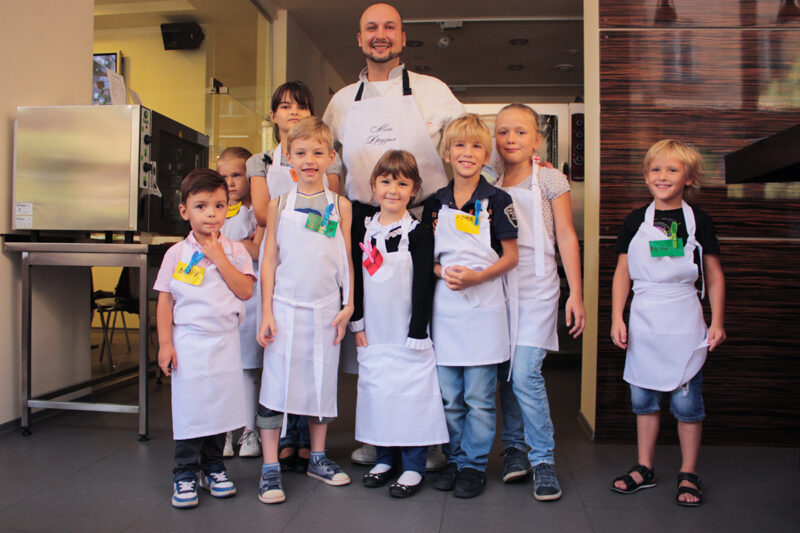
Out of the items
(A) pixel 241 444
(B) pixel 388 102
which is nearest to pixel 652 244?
(B) pixel 388 102

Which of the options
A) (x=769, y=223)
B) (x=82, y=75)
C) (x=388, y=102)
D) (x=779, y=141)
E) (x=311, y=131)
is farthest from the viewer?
(x=82, y=75)

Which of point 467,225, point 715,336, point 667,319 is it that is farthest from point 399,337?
point 715,336

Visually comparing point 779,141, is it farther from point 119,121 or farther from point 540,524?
point 119,121

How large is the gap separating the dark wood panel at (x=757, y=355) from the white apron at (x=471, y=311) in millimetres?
1204

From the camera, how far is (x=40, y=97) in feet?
9.45

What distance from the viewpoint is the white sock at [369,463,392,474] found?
6.86 ft

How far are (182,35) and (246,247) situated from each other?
9.98 feet

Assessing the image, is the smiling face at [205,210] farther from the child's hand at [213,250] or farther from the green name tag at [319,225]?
the green name tag at [319,225]

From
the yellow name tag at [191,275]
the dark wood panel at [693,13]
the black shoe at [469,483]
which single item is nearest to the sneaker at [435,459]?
the black shoe at [469,483]

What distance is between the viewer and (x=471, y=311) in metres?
2.02

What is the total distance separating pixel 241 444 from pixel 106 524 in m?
0.69

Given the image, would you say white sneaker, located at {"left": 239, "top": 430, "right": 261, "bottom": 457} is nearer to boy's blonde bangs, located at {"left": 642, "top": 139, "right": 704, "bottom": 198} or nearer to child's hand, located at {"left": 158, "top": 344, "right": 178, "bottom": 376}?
child's hand, located at {"left": 158, "top": 344, "right": 178, "bottom": 376}

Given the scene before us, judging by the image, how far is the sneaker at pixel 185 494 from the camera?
1881 millimetres

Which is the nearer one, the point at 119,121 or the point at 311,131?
the point at 311,131
